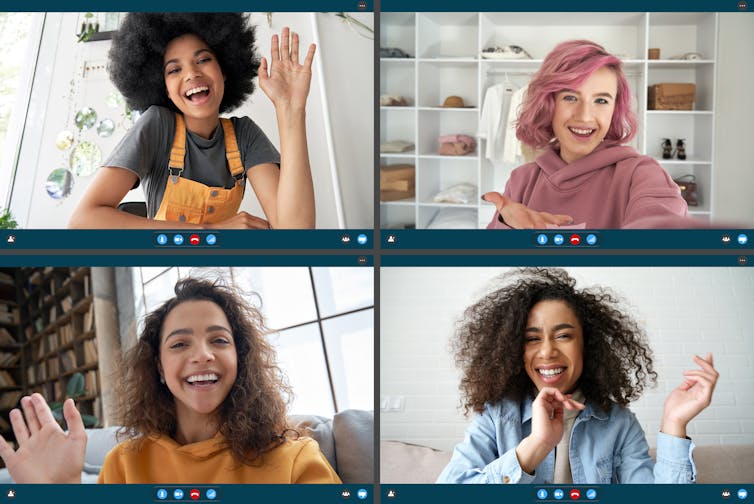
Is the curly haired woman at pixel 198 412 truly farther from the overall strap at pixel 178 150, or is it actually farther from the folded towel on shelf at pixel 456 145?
the folded towel on shelf at pixel 456 145

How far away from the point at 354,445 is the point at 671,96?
93 centimetres

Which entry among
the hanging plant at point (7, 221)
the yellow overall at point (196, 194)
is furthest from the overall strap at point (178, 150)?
the hanging plant at point (7, 221)

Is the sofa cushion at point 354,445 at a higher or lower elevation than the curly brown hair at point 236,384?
lower

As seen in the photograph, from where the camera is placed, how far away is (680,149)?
5.55 ft

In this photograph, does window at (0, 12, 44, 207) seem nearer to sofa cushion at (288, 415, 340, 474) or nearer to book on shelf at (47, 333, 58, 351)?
book on shelf at (47, 333, 58, 351)

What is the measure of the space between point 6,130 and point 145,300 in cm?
45

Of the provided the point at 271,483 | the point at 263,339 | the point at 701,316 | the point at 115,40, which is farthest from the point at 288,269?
the point at 701,316

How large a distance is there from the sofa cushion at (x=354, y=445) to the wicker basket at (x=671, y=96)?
834 mm

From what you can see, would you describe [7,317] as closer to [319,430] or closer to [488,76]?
[319,430]

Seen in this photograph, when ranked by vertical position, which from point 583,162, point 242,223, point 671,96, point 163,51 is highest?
point 163,51

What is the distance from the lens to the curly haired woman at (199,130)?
1.73 m

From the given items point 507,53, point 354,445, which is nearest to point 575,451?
point 354,445

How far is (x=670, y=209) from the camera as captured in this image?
5.54ft
